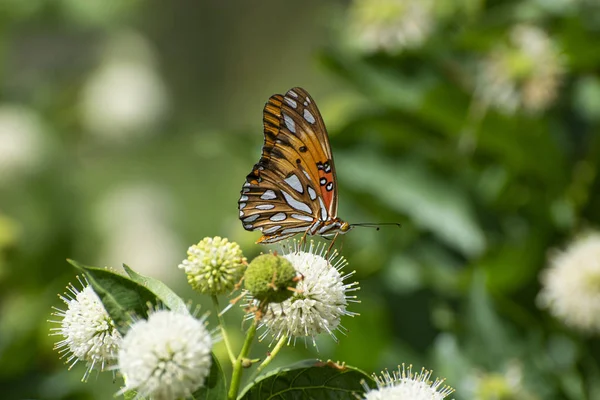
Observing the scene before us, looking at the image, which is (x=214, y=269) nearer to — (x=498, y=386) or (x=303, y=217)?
(x=303, y=217)

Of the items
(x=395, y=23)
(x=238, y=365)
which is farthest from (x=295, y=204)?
(x=395, y=23)

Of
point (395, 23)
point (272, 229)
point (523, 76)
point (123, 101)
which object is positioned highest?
point (123, 101)

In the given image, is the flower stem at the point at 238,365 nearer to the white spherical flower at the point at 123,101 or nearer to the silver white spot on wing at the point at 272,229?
the silver white spot on wing at the point at 272,229

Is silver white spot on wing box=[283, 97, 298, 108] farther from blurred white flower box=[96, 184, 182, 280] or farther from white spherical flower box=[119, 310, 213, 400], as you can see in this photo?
blurred white flower box=[96, 184, 182, 280]

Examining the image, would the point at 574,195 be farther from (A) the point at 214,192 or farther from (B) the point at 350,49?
(A) the point at 214,192

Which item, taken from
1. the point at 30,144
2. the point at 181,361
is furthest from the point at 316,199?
the point at 30,144

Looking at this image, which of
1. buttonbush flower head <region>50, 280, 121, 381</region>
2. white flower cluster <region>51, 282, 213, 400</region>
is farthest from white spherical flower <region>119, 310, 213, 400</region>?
buttonbush flower head <region>50, 280, 121, 381</region>
